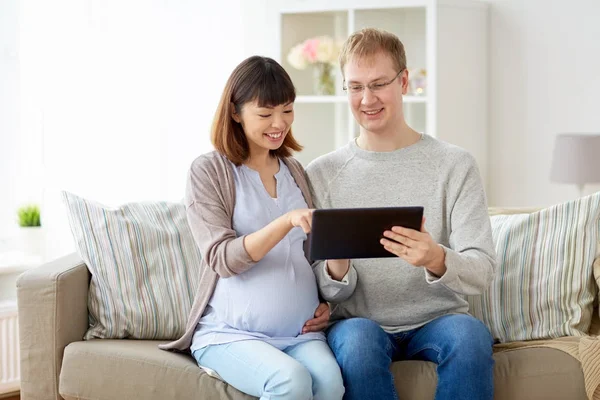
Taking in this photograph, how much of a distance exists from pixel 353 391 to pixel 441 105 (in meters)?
2.09

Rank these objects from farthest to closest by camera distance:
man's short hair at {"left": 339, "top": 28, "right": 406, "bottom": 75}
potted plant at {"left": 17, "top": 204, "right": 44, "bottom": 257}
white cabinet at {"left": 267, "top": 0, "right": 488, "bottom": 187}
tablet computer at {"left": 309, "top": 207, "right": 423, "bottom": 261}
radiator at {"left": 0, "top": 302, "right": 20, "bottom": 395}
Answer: white cabinet at {"left": 267, "top": 0, "right": 488, "bottom": 187}
potted plant at {"left": 17, "top": 204, "right": 44, "bottom": 257}
radiator at {"left": 0, "top": 302, "right": 20, "bottom": 395}
man's short hair at {"left": 339, "top": 28, "right": 406, "bottom": 75}
tablet computer at {"left": 309, "top": 207, "right": 423, "bottom": 261}

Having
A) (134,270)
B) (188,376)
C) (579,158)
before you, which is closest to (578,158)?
(579,158)

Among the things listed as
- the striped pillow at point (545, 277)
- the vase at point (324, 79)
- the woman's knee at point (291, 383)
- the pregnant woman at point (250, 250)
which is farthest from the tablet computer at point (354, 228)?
the vase at point (324, 79)

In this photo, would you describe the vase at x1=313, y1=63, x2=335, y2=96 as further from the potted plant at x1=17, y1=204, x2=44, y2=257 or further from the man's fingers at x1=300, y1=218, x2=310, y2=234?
the man's fingers at x1=300, y1=218, x2=310, y2=234

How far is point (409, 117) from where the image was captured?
3.89m

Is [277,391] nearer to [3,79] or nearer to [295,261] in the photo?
[295,261]

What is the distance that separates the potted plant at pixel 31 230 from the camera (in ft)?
11.3

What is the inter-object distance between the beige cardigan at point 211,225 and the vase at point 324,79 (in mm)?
1755

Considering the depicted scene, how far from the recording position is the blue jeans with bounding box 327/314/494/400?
6.61 feet

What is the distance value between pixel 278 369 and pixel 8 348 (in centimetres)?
159

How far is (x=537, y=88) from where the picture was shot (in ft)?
13.1

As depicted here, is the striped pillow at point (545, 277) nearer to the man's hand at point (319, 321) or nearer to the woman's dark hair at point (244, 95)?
the man's hand at point (319, 321)

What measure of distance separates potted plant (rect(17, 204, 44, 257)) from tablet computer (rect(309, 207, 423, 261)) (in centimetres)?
180

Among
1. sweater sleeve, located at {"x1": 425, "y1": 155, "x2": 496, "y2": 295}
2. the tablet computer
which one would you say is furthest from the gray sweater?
the tablet computer
